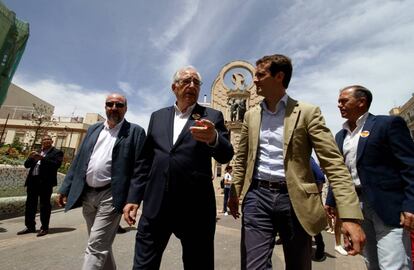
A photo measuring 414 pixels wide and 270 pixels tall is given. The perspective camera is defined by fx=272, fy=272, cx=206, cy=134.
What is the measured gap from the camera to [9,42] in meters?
9.66

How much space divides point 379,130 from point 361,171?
429 mm

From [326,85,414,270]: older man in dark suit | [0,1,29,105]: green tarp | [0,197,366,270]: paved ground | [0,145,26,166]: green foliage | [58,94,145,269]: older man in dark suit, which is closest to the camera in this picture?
[326,85,414,270]: older man in dark suit

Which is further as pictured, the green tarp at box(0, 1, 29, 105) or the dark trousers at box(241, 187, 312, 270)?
the green tarp at box(0, 1, 29, 105)

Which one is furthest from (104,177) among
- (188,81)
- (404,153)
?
(404,153)

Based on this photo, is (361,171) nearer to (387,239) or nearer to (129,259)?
(387,239)

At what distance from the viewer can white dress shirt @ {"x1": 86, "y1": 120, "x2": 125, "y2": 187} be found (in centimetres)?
307

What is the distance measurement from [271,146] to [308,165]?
33 centimetres

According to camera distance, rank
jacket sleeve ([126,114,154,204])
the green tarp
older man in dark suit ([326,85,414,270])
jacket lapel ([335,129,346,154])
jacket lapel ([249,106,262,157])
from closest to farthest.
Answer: older man in dark suit ([326,85,414,270])
jacket lapel ([249,106,262,157])
jacket sleeve ([126,114,154,204])
jacket lapel ([335,129,346,154])
the green tarp

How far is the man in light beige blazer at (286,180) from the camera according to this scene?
1.97 metres

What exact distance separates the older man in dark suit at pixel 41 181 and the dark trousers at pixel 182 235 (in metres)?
5.06

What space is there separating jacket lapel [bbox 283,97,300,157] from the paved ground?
2926 millimetres

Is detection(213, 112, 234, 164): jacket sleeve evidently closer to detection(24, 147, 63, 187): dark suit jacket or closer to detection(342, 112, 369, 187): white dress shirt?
detection(342, 112, 369, 187): white dress shirt

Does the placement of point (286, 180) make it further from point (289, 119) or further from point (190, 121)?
point (190, 121)

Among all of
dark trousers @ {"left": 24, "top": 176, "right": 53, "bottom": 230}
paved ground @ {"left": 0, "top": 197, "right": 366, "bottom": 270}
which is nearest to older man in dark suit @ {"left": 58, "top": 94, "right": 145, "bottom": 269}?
paved ground @ {"left": 0, "top": 197, "right": 366, "bottom": 270}
